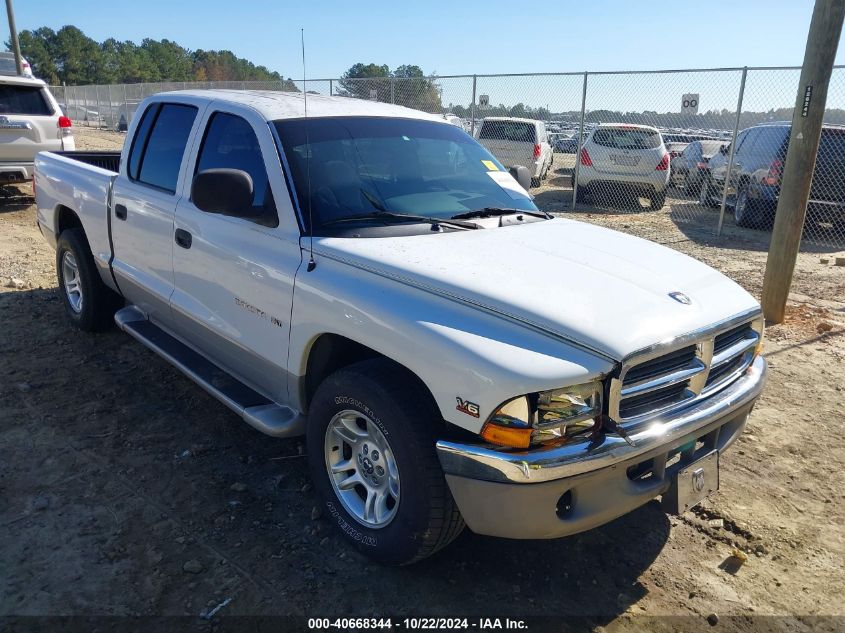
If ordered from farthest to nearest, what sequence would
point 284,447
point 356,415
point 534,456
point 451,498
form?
1. point 284,447
2. point 356,415
3. point 451,498
4. point 534,456

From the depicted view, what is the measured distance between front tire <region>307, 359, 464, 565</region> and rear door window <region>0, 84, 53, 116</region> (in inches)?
386

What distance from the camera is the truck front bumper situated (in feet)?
7.68

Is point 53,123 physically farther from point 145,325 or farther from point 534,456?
point 534,456

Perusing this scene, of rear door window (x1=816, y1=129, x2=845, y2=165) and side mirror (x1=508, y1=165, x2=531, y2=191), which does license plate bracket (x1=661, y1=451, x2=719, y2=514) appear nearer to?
side mirror (x1=508, y1=165, x2=531, y2=191)

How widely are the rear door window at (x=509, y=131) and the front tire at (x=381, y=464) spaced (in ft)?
41.6

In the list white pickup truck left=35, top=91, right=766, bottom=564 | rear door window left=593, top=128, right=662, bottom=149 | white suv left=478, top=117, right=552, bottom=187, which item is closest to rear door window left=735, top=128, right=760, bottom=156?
rear door window left=593, top=128, right=662, bottom=149

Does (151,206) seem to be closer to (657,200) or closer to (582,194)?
(582,194)

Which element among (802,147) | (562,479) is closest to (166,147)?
(562,479)

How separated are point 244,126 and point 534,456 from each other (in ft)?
7.94

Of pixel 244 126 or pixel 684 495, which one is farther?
pixel 244 126

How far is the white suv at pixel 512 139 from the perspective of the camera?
48.6ft

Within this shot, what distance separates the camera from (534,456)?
7.66 ft

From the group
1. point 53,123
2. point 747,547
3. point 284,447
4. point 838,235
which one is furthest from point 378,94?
point 747,547

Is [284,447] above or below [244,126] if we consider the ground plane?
below
